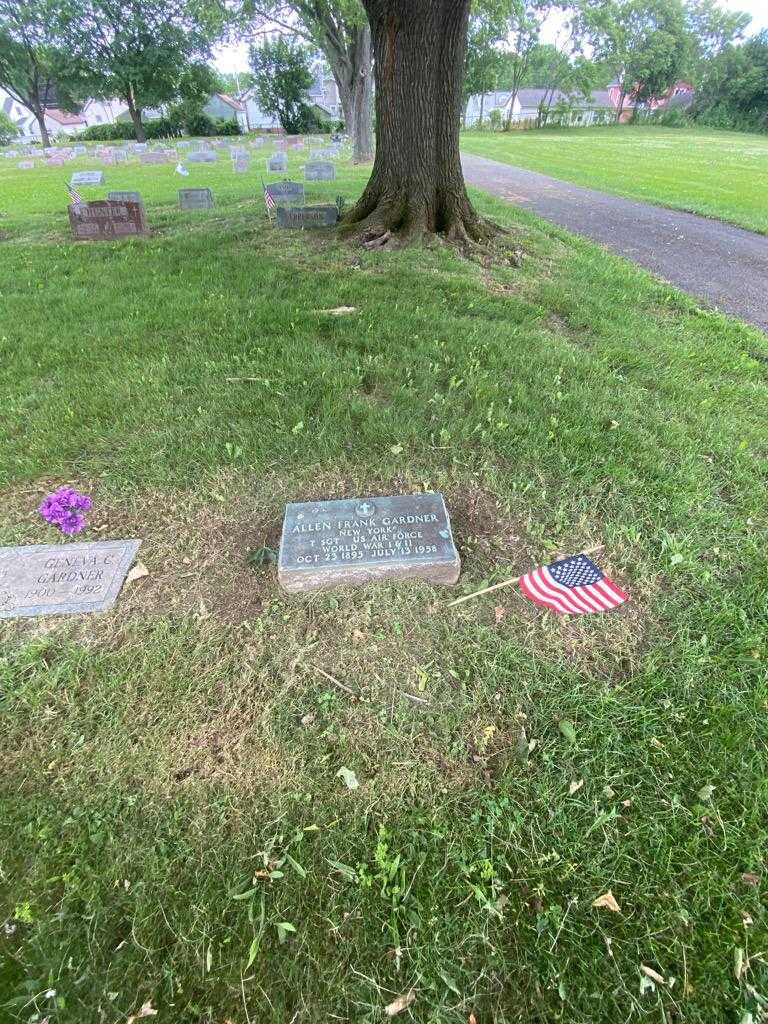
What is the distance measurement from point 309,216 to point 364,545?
23.5ft

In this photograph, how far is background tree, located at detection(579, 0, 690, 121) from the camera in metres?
56.3

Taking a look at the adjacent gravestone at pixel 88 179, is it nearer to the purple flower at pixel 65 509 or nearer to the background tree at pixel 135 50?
the purple flower at pixel 65 509

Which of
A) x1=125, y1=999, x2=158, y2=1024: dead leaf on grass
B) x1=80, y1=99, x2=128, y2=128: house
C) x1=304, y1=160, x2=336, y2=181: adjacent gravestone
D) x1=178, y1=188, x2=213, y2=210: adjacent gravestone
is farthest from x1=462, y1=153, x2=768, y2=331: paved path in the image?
x1=80, y1=99, x2=128, y2=128: house

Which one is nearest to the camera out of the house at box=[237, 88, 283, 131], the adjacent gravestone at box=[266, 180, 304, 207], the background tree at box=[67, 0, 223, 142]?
the adjacent gravestone at box=[266, 180, 304, 207]

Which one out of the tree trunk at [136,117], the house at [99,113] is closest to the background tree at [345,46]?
the tree trunk at [136,117]

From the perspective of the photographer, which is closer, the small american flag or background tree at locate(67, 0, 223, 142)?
the small american flag

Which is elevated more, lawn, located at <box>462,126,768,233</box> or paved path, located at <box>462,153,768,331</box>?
lawn, located at <box>462,126,768,233</box>

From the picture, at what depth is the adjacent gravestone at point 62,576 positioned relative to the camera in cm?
254

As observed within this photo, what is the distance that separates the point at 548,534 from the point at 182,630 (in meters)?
1.98

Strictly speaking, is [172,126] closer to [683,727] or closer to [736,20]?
[683,727]

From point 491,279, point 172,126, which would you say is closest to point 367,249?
point 491,279

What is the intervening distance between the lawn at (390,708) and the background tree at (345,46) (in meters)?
22.2

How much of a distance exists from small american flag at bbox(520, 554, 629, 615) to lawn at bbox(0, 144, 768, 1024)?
10 centimetres

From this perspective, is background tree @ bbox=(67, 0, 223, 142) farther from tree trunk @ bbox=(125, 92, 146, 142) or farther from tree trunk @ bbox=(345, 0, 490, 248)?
tree trunk @ bbox=(345, 0, 490, 248)
